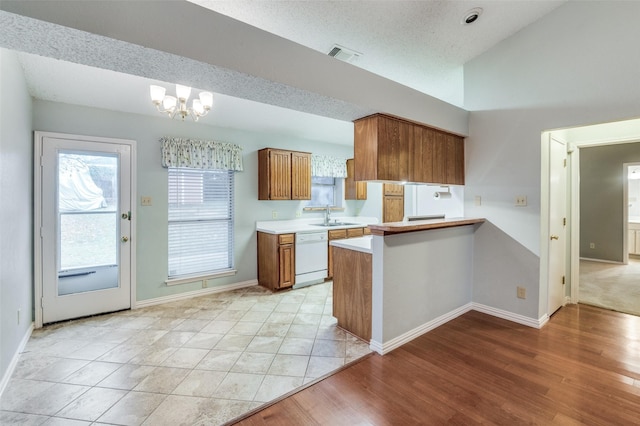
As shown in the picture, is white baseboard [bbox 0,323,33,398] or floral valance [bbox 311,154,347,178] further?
floral valance [bbox 311,154,347,178]

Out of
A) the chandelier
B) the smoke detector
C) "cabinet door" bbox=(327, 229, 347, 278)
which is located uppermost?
the smoke detector

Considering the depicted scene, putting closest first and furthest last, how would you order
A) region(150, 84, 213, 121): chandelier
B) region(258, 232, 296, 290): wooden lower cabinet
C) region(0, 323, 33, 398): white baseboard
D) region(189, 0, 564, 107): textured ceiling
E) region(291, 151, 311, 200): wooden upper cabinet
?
region(0, 323, 33, 398): white baseboard → region(189, 0, 564, 107): textured ceiling → region(150, 84, 213, 121): chandelier → region(258, 232, 296, 290): wooden lower cabinet → region(291, 151, 311, 200): wooden upper cabinet

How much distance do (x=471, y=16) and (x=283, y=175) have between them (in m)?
2.99

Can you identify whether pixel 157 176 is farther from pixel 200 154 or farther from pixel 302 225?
pixel 302 225

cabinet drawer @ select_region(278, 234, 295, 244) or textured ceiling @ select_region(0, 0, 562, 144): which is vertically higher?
textured ceiling @ select_region(0, 0, 562, 144)

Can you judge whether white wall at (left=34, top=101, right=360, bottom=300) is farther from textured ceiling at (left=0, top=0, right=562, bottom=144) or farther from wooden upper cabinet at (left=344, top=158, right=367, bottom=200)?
wooden upper cabinet at (left=344, top=158, right=367, bottom=200)

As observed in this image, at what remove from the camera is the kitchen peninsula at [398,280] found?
2500 mm

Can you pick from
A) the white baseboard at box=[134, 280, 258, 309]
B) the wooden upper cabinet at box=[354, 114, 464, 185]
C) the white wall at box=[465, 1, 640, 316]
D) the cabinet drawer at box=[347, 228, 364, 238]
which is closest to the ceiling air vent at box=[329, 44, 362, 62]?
the wooden upper cabinet at box=[354, 114, 464, 185]

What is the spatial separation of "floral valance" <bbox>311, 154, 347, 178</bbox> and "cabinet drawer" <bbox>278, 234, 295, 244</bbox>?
1.44m

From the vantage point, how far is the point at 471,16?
270cm

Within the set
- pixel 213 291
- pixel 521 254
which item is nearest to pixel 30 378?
pixel 213 291

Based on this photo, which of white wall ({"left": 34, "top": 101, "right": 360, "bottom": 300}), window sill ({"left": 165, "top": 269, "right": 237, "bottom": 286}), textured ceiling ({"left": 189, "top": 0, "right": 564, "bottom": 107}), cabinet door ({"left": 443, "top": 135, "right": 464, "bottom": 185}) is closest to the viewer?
textured ceiling ({"left": 189, "top": 0, "right": 564, "bottom": 107})

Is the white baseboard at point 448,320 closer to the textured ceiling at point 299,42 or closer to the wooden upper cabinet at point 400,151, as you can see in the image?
the wooden upper cabinet at point 400,151

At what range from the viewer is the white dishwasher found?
4.24 metres
